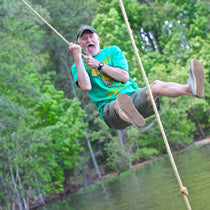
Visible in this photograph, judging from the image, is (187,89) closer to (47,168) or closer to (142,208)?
(142,208)

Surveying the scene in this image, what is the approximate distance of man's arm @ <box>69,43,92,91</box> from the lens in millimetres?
3781

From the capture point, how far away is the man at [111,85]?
352cm

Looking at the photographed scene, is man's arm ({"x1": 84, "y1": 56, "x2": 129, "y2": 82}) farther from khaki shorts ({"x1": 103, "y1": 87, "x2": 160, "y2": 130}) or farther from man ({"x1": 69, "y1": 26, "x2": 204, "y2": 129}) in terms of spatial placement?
khaki shorts ({"x1": 103, "y1": 87, "x2": 160, "y2": 130})

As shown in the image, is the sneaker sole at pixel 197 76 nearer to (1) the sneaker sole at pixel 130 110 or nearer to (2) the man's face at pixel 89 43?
(1) the sneaker sole at pixel 130 110

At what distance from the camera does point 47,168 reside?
47.9 ft

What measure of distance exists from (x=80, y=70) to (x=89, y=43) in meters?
0.37

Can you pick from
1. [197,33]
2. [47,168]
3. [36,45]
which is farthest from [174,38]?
[47,168]

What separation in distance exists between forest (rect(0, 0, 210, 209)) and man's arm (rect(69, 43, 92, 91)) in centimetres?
772

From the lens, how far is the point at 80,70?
12.7 feet

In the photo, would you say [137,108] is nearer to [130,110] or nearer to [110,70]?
[130,110]

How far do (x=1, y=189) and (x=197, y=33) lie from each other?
49.8 ft

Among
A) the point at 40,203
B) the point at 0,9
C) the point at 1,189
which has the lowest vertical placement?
the point at 40,203

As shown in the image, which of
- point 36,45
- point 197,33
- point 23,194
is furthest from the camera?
point 197,33

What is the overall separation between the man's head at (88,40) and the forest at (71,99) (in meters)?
7.58
